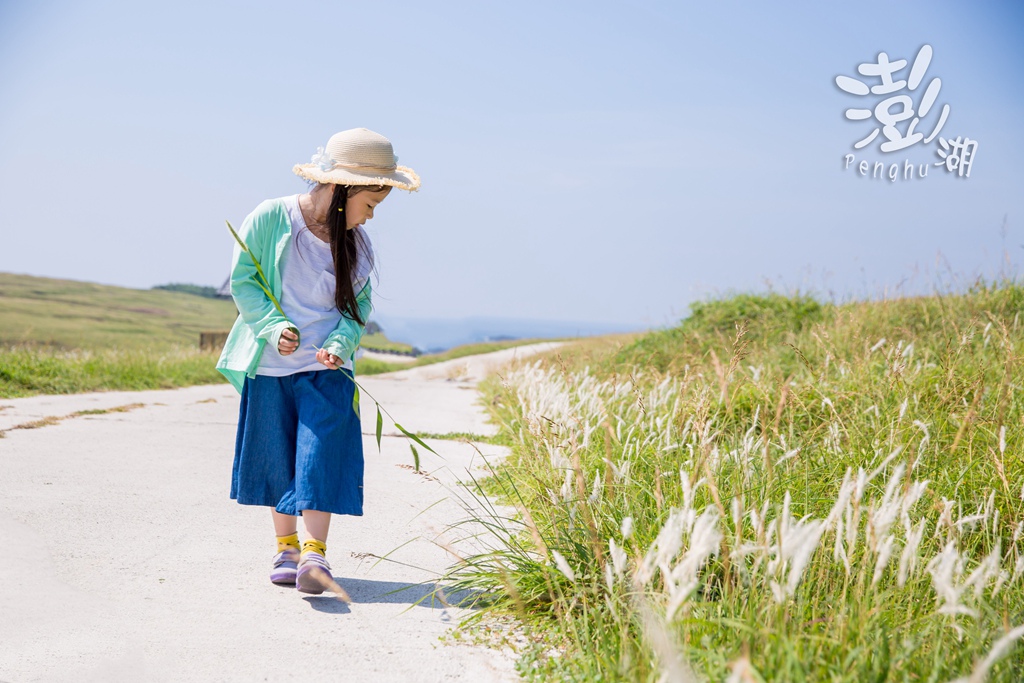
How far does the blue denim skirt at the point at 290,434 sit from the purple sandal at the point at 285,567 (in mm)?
167

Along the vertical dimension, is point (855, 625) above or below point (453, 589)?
above

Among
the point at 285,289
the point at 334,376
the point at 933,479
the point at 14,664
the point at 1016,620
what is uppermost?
the point at 285,289

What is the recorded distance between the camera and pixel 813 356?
795cm

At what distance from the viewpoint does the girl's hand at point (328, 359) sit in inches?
136

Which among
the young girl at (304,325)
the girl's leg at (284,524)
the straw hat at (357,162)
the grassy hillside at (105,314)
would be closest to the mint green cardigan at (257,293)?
the young girl at (304,325)

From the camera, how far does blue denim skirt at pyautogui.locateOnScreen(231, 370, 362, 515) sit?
3.60 meters

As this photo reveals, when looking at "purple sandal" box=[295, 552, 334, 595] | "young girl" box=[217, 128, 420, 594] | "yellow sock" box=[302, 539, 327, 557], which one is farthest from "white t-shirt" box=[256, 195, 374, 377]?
"purple sandal" box=[295, 552, 334, 595]

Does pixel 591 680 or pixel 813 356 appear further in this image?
pixel 813 356

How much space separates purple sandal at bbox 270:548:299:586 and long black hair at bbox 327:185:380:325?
3.20 feet

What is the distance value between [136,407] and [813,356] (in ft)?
20.1

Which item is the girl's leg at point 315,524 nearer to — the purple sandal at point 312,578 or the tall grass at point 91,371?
the purple sandal at point 312,578

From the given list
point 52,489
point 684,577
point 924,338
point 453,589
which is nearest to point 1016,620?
point 684,577

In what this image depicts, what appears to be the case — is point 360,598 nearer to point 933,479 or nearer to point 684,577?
point 684,577

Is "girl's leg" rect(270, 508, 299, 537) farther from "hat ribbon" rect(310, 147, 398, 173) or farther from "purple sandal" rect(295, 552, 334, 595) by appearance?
"hat ribbon" rect(310, 147, 398, 173)
